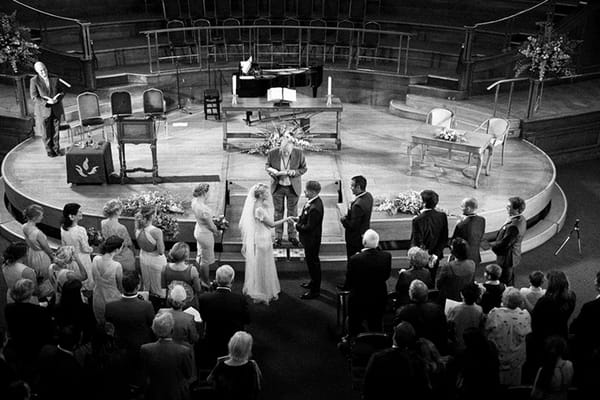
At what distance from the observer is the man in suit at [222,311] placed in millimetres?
5828

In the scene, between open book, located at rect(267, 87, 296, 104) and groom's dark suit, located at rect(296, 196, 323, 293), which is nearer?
groom's dark suit, located at rect(296, 196, 323, 293)

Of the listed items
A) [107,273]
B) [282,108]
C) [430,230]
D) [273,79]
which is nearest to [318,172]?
[282,108]

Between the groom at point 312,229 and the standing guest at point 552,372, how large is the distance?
10.2 ft

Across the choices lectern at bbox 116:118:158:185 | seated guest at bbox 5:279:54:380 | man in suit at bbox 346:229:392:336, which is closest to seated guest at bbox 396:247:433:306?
man in suit at bbox 346:229:392:336

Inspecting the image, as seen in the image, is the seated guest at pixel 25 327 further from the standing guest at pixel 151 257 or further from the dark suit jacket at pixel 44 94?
the dark suit jacket at pixel 44 94

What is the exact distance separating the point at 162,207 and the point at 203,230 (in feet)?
5.14

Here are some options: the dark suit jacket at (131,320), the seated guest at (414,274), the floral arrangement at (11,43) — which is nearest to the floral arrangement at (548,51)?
the seated guest at (414,274)

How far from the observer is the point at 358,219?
24.9 ft

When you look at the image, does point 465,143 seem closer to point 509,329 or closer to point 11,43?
point 509,329

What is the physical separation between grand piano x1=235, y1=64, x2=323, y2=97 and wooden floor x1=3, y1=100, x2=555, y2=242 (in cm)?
74

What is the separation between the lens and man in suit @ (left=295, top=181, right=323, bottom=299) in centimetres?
744

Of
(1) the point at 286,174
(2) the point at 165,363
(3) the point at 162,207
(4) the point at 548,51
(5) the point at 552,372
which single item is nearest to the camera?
(5) the point at 552,372

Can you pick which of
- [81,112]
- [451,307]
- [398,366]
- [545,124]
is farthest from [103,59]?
[398,366]

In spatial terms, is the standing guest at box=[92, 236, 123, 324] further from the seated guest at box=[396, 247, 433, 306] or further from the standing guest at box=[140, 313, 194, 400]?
the seated guest at box=[396, 247, 433, 306]
